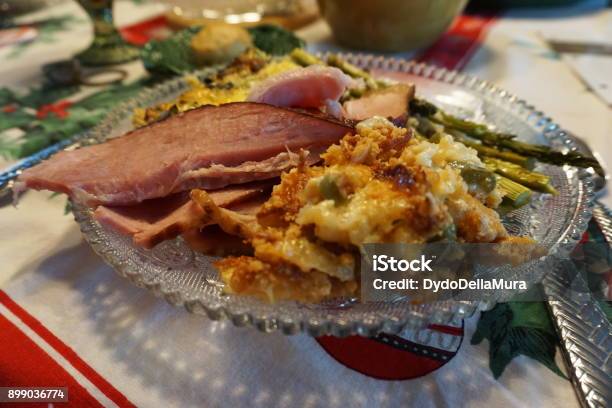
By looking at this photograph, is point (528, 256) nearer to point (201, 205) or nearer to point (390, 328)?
point (390, 328)

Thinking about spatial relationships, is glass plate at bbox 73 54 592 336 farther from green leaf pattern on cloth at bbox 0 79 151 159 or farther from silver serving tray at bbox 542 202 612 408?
green leaf pattern on cloth at bbox 0 79 151 159

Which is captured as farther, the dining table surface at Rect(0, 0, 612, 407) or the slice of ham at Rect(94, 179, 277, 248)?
the slice of ham at Rect(94, 179, 277, 248)

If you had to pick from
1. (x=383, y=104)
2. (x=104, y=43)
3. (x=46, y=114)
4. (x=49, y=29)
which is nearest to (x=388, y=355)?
(x=383, y=104)

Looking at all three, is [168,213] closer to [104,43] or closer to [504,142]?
[504,142]

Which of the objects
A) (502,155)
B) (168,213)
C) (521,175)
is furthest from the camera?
(502,155)

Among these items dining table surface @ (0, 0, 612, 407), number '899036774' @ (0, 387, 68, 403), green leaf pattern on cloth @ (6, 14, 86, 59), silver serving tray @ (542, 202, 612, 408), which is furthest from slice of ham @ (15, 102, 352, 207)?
green leaf pattern on cloth @ (6, 14, 86, 59)

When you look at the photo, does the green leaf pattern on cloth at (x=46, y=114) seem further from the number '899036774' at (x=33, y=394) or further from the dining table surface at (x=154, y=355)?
the number '899036774' at (x=33, y=394)

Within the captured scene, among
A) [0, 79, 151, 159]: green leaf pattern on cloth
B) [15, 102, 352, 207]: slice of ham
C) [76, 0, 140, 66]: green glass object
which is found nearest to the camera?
[15, 102, 352, 207]: slice of ham

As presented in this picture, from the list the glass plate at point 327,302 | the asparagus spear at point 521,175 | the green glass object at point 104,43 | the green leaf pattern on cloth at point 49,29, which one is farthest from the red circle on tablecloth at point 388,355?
the green leaf pattern on cloth at point 49,29
